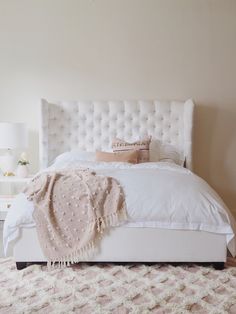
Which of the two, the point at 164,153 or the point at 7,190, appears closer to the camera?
the point at 164,153

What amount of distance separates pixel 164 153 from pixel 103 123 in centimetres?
86

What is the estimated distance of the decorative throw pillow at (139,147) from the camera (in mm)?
3875

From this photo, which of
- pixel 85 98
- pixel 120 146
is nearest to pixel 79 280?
pixel 120 146

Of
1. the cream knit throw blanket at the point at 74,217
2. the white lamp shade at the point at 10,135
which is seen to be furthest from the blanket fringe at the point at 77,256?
the white lamp shade at the point at 10,135

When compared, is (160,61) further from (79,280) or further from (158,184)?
(79,280)

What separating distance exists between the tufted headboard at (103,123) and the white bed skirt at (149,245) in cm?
184

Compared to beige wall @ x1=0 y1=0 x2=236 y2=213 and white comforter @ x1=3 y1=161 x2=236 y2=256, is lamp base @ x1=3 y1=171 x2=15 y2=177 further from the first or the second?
white comforter @ x1=3 y1=161 x2=236 y2=256

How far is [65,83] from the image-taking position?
4520 mm

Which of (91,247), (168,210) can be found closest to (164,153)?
(168,210)

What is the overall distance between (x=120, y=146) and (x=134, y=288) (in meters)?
1.93

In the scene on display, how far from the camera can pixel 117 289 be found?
2311mm

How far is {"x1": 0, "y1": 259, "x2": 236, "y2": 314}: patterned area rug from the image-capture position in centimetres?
207

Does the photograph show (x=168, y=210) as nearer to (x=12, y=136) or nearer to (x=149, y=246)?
(x=149, y=246)

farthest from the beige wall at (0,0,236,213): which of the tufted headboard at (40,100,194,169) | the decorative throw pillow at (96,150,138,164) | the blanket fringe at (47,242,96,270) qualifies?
the blanket fringe at (47,242,96,270)
